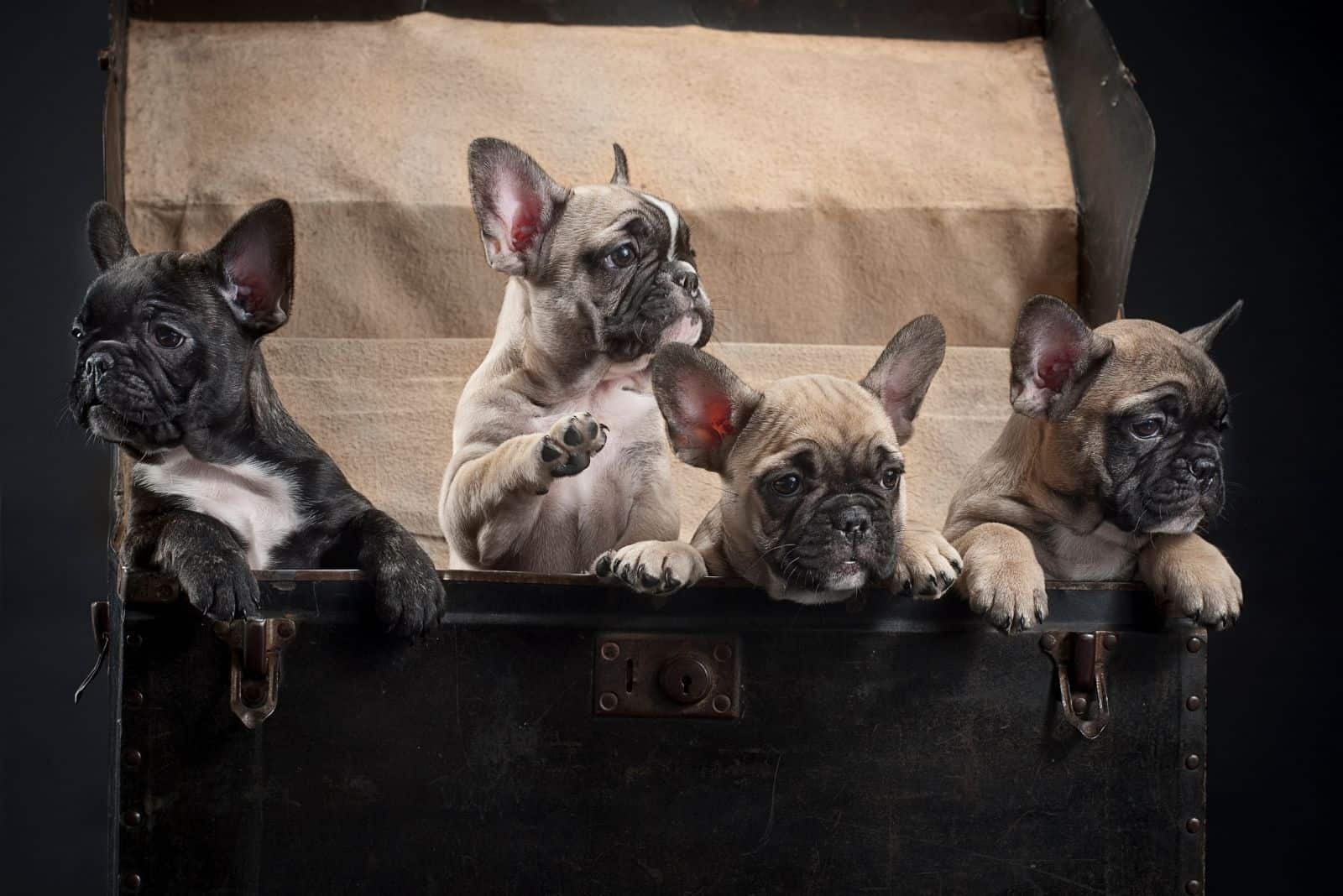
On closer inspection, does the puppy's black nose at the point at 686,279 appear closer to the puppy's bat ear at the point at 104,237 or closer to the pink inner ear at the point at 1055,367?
the pink inner ear at the point at 1055,367

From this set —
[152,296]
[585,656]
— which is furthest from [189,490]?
[585,656]

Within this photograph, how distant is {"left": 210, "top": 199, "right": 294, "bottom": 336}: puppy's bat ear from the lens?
3.00 meters

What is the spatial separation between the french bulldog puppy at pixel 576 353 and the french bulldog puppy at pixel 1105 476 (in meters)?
0.71

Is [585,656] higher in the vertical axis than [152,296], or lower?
lower

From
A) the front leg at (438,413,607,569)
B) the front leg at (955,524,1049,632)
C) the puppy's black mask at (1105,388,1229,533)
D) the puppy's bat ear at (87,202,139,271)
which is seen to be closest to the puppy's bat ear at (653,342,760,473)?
the front leg at (438,413,607,569)

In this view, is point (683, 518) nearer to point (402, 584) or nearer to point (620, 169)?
point (620, 169)

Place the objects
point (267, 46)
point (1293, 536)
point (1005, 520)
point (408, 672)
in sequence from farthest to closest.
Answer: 1. point (1293, 536)
2. point (267, 46)
3. point (1005, 520)
4. point (408, 672)

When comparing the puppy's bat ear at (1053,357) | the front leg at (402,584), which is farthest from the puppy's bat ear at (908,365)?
the front leg at (402,584)

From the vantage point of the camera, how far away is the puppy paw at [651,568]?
2801mm

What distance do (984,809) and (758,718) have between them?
0.48 metres

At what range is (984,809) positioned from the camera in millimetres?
2979

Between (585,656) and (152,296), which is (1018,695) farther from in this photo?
(152,296)

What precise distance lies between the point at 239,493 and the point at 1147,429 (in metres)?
1.79

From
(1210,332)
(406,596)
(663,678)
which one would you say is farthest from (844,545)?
(1210,332)
